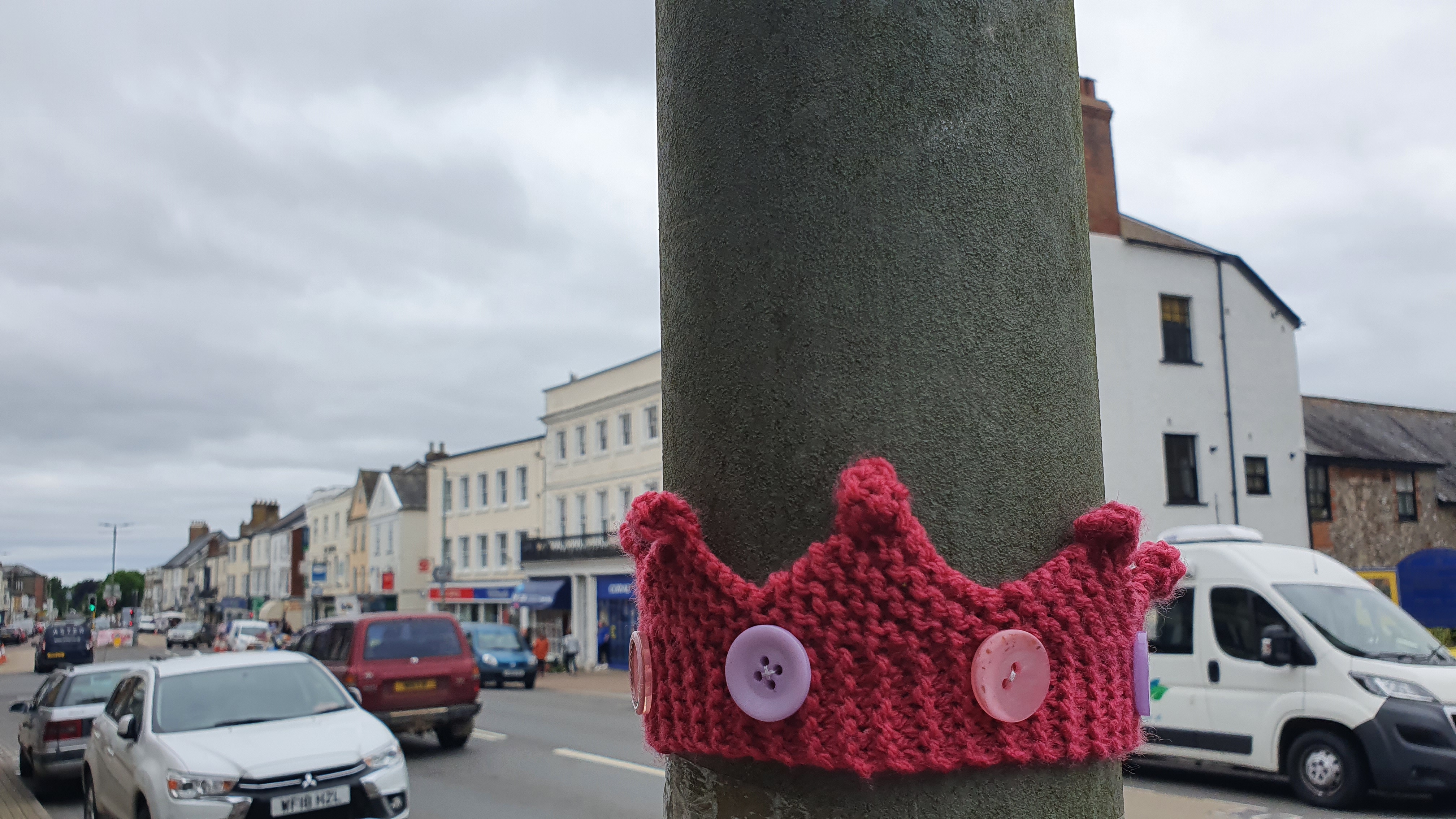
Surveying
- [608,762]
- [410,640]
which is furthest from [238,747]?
[410,640]

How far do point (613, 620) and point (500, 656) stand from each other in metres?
9.93

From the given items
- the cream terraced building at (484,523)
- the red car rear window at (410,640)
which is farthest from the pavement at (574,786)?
the cream terraced building at (484,523)

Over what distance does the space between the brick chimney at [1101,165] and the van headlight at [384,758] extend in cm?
1789

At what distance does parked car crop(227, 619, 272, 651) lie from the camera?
4175 centimetres

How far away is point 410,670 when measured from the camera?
14.5 meters

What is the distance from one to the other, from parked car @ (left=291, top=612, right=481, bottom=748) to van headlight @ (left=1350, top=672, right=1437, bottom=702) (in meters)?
10.5

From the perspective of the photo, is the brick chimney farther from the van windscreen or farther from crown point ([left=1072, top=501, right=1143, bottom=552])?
crown point ([left=1072, top=501, right=1143, bottom=552])

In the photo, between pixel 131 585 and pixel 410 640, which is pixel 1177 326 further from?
pixel 131 585

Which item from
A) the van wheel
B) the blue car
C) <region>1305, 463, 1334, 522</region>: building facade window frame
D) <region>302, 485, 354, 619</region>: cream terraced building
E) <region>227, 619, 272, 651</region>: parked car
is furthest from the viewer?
<region>302, 485, 354, 619</region>: cream terraced building

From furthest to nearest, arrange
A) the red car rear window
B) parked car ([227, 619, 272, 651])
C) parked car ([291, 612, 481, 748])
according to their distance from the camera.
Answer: parked car ([227, 619, 272, 651]), the red car rear window, parked car ([291, 612, 481, 748])

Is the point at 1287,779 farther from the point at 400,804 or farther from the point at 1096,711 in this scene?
the point at 1096,711

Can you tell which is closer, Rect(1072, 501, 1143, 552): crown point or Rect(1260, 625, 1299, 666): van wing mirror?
Rect(1072, 501, 1143, 552): crown point

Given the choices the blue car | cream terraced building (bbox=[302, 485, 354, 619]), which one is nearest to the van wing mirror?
the blue car

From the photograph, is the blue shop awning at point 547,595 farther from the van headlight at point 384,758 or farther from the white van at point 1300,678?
the van headlight at point 384,758
